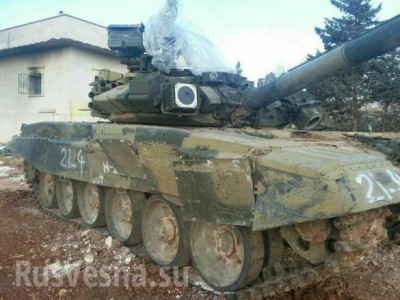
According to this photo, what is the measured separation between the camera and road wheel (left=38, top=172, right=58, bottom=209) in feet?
28.9

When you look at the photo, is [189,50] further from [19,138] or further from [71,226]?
[19,138]


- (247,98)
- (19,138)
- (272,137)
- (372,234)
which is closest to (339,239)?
(372,234)

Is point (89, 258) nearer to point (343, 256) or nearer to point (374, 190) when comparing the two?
point (343, 256)

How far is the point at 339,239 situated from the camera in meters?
3.90

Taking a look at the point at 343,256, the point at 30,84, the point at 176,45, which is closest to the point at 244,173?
the point at 343,256

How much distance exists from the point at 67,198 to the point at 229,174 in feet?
15.7

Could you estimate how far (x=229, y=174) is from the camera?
4.42 metres

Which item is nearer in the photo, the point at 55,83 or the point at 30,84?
the point at 55,83

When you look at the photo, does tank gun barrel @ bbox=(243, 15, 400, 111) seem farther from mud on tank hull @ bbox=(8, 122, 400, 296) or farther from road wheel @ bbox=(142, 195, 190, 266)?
road wheel @ bbox=(142, 195, 190, 266)

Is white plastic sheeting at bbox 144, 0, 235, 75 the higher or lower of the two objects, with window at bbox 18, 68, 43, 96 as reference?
lower

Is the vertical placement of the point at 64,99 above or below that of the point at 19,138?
above

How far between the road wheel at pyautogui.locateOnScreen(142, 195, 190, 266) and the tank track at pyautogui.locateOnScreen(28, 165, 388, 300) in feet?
3.40

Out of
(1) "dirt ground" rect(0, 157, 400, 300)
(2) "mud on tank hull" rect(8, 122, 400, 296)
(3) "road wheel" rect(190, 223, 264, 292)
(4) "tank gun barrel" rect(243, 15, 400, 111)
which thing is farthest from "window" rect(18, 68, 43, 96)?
(3) "road wheel" rect(190, 223, 264, 292)

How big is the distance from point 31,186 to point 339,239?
24.3ft
